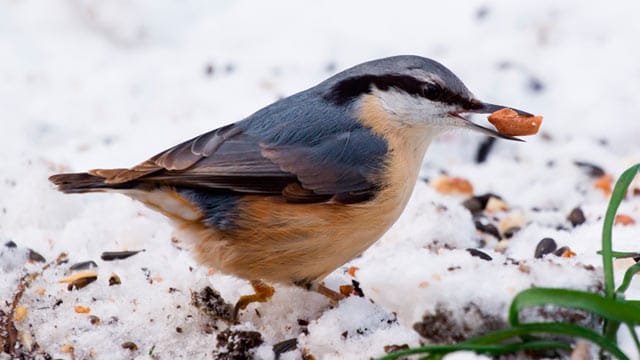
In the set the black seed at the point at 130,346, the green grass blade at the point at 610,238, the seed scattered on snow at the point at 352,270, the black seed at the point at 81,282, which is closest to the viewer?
the green grass blade at the point at 610,238

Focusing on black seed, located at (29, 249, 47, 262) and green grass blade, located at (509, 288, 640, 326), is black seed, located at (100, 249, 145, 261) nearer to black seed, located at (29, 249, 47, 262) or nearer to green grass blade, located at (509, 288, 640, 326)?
black seed, located at (29, 249, 47, 262)

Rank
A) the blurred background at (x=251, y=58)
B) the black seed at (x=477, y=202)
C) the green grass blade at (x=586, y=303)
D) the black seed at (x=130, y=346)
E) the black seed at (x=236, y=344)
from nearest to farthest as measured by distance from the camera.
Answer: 1. the green grass blade at (x=586, y=303)
2. the black seed at (x=236, y=344)
3. the black seed at (x=130, y=346)
4. the black seed at (x=477, y=202)
5. the blurred background at (x=251, y=58)

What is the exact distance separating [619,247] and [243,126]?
1363mm

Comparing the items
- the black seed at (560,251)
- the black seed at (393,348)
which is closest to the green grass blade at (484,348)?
the black seed at (393,348)

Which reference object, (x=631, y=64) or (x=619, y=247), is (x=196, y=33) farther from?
(x=619, y=247)

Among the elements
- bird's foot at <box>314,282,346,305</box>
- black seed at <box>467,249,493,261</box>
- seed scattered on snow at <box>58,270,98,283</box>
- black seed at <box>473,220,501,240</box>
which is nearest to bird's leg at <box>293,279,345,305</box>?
bird's foot at <box>314,282,346,305</box>

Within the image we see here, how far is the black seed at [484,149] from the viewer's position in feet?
16.5

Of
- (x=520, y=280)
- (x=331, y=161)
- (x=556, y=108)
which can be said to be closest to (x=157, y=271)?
(x=331, y=161)

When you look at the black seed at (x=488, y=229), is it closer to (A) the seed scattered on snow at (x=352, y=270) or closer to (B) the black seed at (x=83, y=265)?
(A) the seed scattered on snow at (x=352, y=270)

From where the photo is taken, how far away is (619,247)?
11.3ft

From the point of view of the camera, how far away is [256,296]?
3303 millimetres

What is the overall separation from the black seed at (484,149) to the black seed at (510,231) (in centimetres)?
91

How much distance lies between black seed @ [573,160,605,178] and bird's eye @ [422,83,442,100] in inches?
63.6

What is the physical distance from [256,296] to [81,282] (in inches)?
24.4
